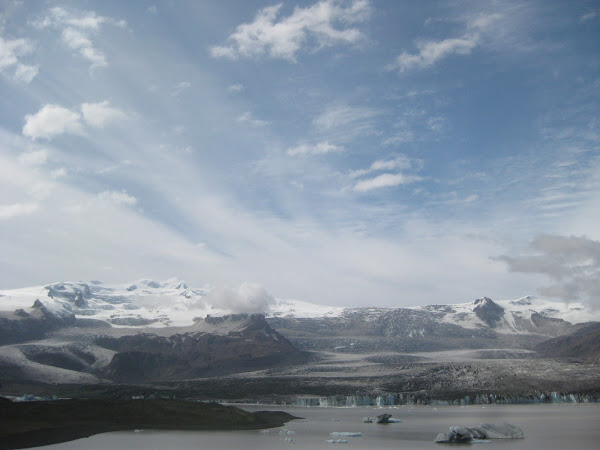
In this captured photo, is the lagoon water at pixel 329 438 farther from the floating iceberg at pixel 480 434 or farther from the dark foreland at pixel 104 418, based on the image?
the dark foreland at pixel 104 418

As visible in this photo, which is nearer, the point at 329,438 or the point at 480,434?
the point at 480,434

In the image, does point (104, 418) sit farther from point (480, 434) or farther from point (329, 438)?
point (480, 434)

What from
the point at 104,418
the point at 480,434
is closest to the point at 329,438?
the point at 480,434

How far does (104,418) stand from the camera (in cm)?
10281

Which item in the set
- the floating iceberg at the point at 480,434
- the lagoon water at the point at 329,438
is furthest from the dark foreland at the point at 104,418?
the floating iceberg at the point at 480,434

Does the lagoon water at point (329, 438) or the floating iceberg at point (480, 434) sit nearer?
the lagoon water at point (329, 438)

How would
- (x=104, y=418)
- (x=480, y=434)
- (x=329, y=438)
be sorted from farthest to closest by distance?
(x=104, y=418) → (x=329, y=438) → (x=480, y=434)

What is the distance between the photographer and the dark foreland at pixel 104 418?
269 feet

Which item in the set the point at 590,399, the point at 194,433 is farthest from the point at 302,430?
the point at 590,399

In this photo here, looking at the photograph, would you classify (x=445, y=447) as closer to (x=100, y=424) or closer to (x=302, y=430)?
(x=302, y=430)

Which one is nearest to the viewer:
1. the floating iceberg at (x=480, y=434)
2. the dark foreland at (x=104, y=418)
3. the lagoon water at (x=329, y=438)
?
the lagoon water at (x=329, y=438)

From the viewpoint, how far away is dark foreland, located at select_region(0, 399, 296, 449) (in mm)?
81931

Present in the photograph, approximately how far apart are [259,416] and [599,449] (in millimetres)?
72917

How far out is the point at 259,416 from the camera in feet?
395
